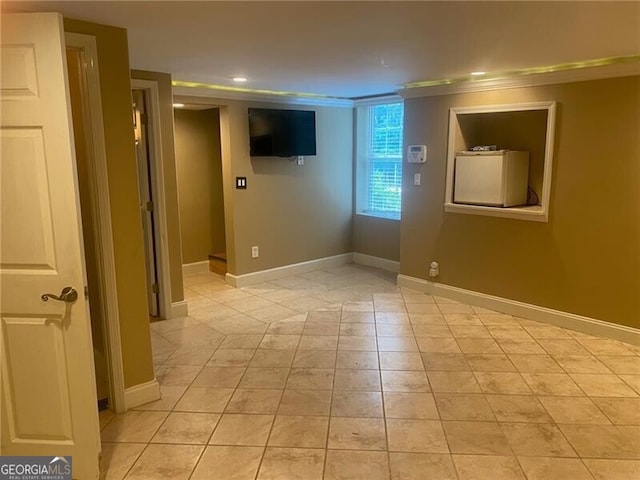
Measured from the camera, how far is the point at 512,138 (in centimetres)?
434

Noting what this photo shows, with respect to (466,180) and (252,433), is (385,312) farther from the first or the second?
(252,433)

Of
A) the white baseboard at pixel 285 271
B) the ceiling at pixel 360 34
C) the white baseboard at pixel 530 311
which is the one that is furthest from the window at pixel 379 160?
the ceiling at pixel 360 34

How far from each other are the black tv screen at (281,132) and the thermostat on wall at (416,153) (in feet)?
4.24

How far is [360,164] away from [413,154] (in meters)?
1.42

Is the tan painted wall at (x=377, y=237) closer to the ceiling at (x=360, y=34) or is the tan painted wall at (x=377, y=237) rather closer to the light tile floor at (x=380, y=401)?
the light tile floor at (x=380, y=401)

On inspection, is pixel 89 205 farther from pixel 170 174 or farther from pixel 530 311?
pixel 530 311

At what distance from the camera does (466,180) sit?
4316 millimetres

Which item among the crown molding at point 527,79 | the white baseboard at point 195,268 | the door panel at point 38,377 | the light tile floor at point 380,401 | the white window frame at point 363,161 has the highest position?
the crown molding at point 527,79

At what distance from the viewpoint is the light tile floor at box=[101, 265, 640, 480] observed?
2215 mm

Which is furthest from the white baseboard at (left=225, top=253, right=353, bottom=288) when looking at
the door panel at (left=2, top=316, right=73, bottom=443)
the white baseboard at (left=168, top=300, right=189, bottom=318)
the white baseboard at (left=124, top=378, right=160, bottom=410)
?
the door panel at (left=2, top=316, right=73, bottom=443)

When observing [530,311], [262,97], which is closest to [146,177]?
[262,97]

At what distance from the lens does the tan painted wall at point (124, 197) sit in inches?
93.4

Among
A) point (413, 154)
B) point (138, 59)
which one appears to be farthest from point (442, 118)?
point (138, 59)

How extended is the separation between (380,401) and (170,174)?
2729mm
